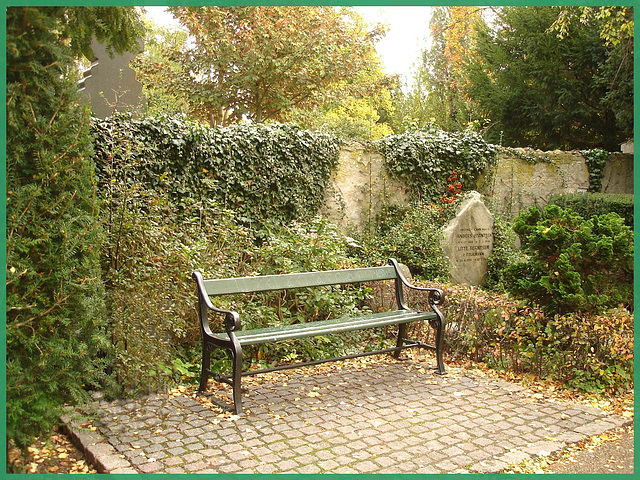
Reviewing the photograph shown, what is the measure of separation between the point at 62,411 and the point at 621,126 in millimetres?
13382

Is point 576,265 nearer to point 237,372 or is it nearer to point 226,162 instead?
point 237,372

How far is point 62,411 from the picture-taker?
310 cm

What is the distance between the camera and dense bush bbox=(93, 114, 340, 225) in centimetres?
648

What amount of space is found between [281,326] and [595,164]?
10.1 m

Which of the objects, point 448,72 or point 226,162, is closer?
point 226,162

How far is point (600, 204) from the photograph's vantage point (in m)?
10.9

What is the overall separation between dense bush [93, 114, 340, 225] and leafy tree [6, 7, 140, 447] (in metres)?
2.64

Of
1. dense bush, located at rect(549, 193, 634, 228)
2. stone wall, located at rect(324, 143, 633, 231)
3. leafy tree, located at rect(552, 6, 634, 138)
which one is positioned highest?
leafy tree, located at rect(552, 6, 634, 138)

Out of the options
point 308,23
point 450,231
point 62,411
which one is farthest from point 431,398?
point 308,23

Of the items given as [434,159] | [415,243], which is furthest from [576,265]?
[434,159]

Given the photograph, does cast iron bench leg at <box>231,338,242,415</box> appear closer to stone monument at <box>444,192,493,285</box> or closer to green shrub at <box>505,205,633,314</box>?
green shrub at <box>505,205,633,314</box>

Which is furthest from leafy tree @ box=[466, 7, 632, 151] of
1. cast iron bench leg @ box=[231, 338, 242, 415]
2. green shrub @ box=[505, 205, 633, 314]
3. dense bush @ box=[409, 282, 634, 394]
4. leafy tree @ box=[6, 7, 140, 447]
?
leafy tree @ box=[6, 7, 140, 447]

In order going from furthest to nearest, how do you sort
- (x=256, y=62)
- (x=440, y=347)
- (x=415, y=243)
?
(x=256, y=62), (x=415, y=243), (x=440, y=347)

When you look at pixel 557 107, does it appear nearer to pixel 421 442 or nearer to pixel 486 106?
pixel 486 106
